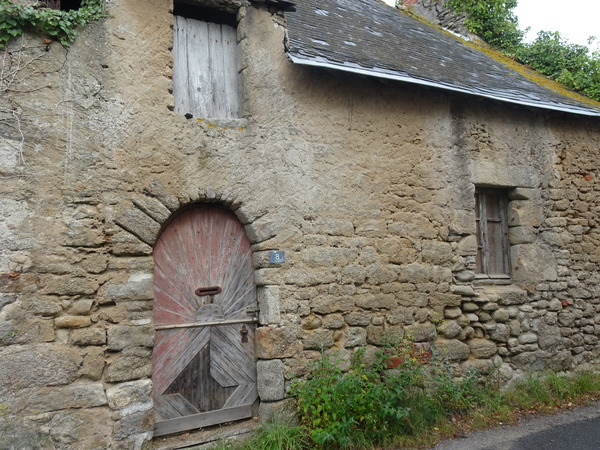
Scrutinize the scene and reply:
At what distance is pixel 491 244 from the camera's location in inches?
229

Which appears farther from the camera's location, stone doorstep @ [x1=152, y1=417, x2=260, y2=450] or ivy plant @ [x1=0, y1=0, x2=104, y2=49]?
stone doorstep @ [x1=152, y1=417, x2=260, y2=450]

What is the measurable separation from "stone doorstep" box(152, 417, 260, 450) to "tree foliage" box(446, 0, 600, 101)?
8.07 metres

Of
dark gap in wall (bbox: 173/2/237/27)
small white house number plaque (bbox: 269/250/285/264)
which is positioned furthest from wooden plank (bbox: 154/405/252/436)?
dark gap in wall (bbox: 173/2/237/27)

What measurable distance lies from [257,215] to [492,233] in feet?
10.7

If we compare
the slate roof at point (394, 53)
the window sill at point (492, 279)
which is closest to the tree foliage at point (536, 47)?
the slate roof at point (394, 53)

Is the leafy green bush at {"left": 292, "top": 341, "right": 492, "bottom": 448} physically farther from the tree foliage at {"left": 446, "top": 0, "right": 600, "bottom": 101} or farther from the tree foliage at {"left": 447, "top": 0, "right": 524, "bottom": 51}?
the tree foliage at {"left": 447, "top": 0, "right": 524, "bottom": 51}

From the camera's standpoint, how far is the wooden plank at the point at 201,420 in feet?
12.7

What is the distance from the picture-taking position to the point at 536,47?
9.21m

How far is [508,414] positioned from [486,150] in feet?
9.74

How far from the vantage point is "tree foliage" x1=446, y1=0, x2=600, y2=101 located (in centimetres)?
841

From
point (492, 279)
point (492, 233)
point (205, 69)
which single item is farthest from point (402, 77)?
point (492, 279)

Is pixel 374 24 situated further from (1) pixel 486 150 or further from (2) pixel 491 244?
(2) pixel 491 244

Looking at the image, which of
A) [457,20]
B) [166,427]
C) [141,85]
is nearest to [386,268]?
[166,427]

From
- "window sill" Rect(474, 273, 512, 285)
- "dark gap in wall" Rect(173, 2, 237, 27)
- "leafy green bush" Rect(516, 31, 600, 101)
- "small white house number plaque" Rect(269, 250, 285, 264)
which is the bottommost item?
"window sill" Rect(474, 273, 512, 285)
